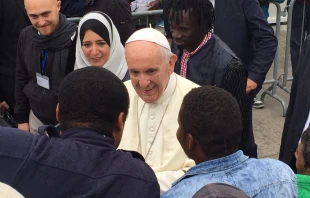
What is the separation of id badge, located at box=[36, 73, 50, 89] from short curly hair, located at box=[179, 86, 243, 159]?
183 cm

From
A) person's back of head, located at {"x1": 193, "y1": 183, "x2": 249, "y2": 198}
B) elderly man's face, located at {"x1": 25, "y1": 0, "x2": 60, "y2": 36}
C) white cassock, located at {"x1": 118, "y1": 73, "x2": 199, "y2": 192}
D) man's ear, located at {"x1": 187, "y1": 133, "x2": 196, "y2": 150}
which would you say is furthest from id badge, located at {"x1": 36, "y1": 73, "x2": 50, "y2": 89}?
person's back of head, located at {"x1": 193, "y1": 183, "x2": 249, "y2": 198}

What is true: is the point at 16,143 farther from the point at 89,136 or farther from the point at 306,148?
the point at 306,148

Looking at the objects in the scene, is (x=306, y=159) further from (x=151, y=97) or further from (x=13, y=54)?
(x=13, y=54)

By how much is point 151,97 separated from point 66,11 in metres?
2.78

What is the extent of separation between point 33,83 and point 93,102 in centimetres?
199

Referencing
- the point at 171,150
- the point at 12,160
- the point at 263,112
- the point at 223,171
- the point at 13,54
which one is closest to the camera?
the point at 12,160

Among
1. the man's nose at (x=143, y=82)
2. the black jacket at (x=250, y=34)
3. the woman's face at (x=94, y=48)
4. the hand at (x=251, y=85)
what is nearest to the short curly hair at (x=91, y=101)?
the man's nose at (x=143, y=82)

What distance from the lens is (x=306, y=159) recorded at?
2162 millimetres

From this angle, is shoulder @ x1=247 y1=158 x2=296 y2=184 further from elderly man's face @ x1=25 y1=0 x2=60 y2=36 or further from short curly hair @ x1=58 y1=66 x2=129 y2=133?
elderly man's face @ x1=25 y1=0 x2=60 y2=36

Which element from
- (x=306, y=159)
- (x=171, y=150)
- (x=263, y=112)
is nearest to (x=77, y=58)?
(x=171, y=150)

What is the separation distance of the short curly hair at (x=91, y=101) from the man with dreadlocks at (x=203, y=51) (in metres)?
1.19

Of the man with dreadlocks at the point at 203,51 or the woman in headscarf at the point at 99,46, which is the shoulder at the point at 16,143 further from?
the woman in headscarf at the point at 99,46

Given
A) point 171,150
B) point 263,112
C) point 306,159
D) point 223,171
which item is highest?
point 223,171

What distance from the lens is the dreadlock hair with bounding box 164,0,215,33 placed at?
305cm
